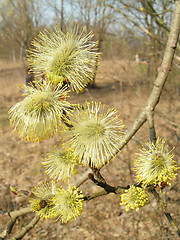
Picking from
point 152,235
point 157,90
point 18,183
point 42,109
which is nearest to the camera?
point 42,109

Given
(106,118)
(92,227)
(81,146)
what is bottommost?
(92,227)

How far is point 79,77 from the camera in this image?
1.09m

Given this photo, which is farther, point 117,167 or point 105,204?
point 117,167

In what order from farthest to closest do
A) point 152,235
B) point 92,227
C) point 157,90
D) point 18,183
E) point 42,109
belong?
point 18,183 → point 92,227 → point 152,235 → point 157,90 → point 42,109

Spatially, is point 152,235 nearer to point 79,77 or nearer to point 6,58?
point 79,77

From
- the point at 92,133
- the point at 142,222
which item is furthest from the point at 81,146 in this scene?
the point at 142,222

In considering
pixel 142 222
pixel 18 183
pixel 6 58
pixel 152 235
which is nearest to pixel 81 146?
pixel 152 235

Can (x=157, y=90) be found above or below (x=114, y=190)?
above

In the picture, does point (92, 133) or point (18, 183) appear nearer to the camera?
point (92, 133)

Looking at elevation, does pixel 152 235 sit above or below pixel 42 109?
below

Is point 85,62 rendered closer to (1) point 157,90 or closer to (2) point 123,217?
(1) point 157,90

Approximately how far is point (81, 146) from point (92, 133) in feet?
0.26

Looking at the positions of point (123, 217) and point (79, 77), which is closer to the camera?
point (79, 77)

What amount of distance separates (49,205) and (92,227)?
2.85m
